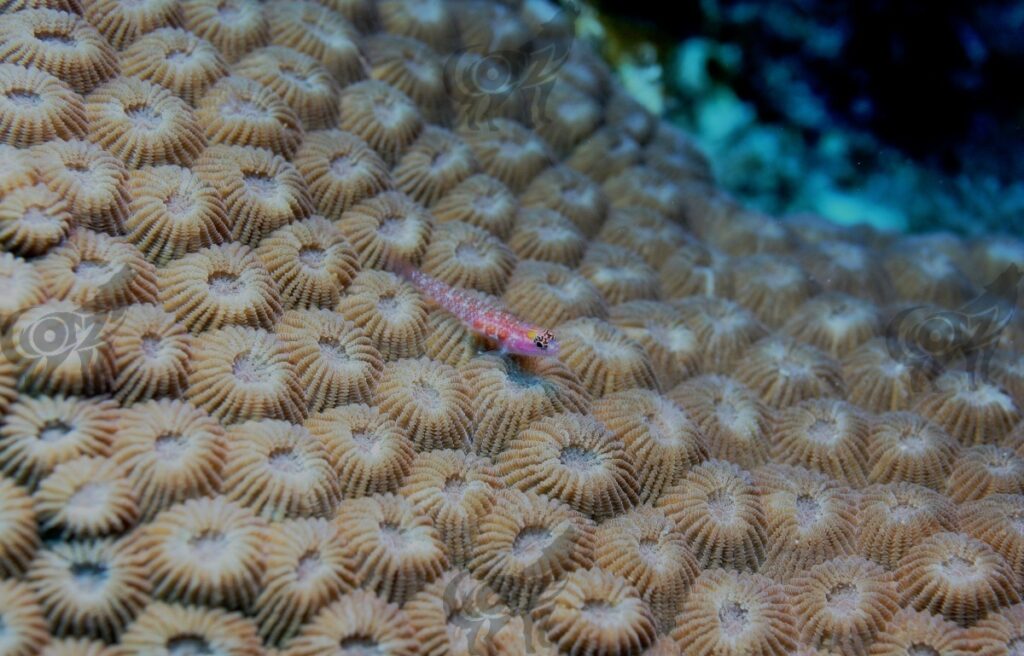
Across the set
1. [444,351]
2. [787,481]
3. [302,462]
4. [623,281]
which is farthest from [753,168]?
[302,462]

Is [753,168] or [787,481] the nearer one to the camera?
[787,481]

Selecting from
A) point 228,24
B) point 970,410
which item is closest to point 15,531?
point 228,24

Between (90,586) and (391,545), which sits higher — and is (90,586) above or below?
above

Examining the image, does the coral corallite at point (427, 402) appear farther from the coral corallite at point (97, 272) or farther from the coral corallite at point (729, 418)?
the coral corallite at point (729, 418)

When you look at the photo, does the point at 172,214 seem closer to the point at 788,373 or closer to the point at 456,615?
the point at 456,615

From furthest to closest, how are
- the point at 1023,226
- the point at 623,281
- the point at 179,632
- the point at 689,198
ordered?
the point at 1023,226
the point at 689,198
the point at 623,281
the point at 179,632

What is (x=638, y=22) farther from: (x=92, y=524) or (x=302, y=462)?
(x=92, y=524)

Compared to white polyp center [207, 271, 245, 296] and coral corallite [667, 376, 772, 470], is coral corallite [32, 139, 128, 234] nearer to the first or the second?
white polyp center [207, 271, 245, 296]
